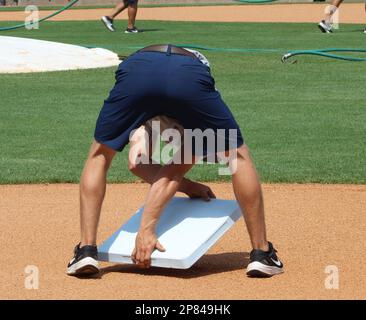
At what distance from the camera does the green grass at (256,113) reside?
344 inches

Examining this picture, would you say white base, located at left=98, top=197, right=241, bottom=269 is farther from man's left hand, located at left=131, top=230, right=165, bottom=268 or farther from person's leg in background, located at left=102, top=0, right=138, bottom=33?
person's leg in background, located at left=102, top=0, right=138, bottom=33

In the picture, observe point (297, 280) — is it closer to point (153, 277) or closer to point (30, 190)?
point (153, 277)

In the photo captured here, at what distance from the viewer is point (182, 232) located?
543 cm

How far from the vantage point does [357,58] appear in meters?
15.9

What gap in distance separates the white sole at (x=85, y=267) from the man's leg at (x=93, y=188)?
0.44ft

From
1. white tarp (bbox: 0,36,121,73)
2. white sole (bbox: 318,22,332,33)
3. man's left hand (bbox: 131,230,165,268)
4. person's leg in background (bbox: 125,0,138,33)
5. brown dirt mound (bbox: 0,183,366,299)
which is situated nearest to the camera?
brown dirt mound (bbox: 0,183,366,299)

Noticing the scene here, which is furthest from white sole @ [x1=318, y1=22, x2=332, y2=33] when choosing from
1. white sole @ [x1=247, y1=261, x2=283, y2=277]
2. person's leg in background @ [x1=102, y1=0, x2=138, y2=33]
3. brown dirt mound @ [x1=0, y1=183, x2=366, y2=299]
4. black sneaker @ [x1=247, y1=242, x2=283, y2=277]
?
white sole @ [x1=247, y1=261, x2=283, y2=277]

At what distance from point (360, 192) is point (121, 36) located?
13502mm

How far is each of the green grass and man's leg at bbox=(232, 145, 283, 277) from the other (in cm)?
299

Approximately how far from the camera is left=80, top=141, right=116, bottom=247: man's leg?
17.3 feet

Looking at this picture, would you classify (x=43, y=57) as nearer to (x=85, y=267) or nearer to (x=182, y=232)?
(x=182, y=232)

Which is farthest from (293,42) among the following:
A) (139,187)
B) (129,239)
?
(129,239)

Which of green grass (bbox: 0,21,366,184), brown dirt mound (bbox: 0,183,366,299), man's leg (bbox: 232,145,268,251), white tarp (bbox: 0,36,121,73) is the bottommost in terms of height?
white tarp (bbox: 0,36,121,73)

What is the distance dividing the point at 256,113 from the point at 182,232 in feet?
20.3
